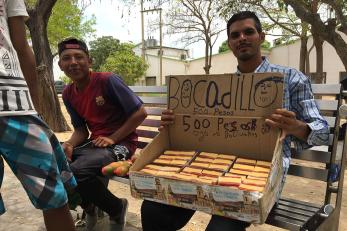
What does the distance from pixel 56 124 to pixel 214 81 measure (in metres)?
6.96

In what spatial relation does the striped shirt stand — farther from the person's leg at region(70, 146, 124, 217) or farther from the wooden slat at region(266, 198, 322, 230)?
the person's leg at region(70, 146, 124, 217)

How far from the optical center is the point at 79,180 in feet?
8.65

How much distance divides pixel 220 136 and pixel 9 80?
1.14 metres

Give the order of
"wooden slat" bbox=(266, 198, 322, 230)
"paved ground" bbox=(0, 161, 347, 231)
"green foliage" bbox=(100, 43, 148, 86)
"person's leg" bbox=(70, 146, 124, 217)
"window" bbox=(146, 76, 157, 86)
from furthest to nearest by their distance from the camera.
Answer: "window" bbox=(146, 76, 157, 86) < "green foliage" bbox=(100, 43, 148, 86) < "paved ground" bbox=(0, 161, 347, 231) < "person's leg" bbox=(70, 146, 124, 217) < "wooden slat" bbox=(266, 198, 322, 230)

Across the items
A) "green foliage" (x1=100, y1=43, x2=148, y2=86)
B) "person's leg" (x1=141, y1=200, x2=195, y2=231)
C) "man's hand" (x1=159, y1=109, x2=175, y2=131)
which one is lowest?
"person's leg" (x1=141, y1=200, x2=195, y2=231)

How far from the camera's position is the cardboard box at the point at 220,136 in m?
1.75

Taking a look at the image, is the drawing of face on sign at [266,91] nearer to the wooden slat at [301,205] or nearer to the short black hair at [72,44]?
the wooden slat at [301,205]

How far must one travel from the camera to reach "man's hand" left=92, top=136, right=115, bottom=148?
285 cm

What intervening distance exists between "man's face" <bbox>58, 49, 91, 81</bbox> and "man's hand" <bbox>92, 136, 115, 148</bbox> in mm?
523

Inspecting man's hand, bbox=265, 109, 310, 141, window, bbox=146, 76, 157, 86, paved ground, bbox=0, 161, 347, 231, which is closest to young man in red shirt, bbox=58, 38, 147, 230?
paved ground, bbox=0, 161, 347, 231

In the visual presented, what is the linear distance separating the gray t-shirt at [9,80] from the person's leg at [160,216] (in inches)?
34.7

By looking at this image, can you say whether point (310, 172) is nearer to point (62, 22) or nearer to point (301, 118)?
point (301, 118)

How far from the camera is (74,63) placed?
2.97 metres

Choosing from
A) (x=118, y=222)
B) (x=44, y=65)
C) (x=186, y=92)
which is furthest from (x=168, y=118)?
(x=44, y=65)
